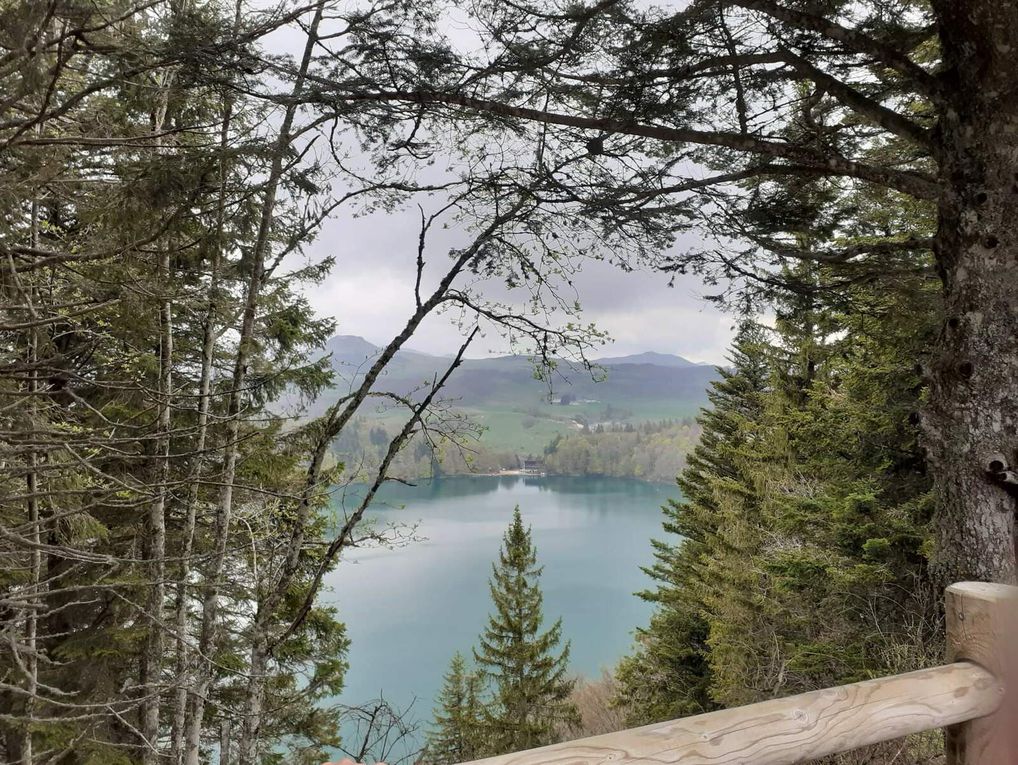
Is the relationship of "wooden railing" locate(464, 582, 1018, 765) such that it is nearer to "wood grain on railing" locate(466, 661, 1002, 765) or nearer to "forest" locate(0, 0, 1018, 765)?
"wood grain on railing" locate(466, 661, 1002, 765)

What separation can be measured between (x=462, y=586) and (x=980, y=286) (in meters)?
24.9

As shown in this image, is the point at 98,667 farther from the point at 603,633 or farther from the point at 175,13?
the point at 603,633

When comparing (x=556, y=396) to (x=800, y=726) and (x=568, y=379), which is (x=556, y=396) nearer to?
(x=568, y=379)

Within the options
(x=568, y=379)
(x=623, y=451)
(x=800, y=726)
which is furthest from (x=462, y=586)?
(x=800, y=726)

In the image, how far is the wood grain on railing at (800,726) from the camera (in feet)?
3.08

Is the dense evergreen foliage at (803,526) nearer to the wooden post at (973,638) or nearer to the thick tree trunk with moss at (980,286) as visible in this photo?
the thick tree trunk with moss at (980,286)

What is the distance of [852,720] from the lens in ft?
3.75

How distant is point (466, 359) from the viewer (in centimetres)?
365

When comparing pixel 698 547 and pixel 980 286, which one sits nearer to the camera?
pixel 980 286

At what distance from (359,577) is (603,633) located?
1174cm

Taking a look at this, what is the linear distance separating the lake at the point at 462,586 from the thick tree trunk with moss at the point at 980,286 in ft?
34.7

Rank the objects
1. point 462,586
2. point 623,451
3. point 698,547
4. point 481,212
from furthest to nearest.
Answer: point 623,451 → point 462,586 → point 698,547 → point 481,212

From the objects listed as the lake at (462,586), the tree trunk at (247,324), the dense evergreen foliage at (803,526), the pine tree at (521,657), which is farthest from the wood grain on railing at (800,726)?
the lake at (462,586)

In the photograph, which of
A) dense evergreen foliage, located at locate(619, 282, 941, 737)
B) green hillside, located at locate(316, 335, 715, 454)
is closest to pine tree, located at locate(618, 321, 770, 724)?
dense evergreen foliage, located at locate(619, 282, 941, 737)
